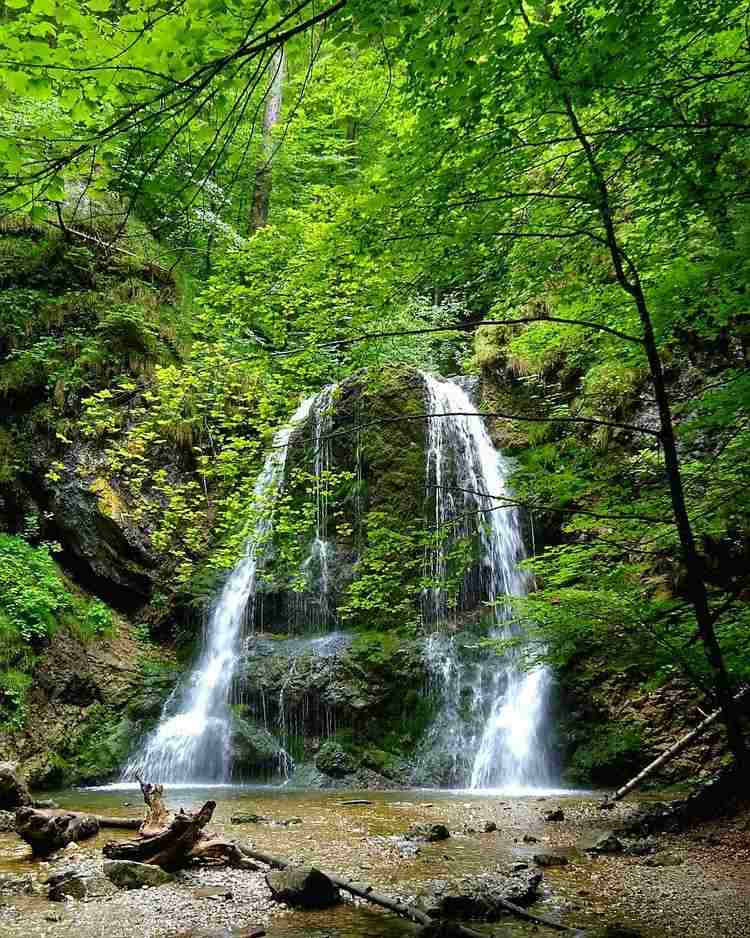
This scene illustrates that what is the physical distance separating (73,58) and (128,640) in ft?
37.9

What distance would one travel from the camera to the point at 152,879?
4391 millimetres

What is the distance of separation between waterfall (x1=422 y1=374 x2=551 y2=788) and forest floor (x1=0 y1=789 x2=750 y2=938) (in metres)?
2.73

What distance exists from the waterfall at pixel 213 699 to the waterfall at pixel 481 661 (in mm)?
2886

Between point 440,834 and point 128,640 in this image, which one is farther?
point 128,640

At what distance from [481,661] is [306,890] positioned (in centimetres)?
806

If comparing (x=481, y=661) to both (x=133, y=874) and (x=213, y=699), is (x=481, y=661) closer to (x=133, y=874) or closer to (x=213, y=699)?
(x=213, y=699)

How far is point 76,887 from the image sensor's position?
4203 mm

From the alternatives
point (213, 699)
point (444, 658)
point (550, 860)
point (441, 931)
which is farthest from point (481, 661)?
A: point (441, 931)

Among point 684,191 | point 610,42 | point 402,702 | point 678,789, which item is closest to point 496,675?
point 402,702

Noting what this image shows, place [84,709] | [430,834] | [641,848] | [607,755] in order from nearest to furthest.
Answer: [641,848]
[430,834]
[607,755]
[84,709]

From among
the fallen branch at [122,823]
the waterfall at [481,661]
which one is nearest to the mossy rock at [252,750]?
the waterfall at [481,661]

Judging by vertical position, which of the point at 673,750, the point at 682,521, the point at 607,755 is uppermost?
the point at 682,521

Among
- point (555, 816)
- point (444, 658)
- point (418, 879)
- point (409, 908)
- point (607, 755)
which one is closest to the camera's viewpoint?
point (409, 908)

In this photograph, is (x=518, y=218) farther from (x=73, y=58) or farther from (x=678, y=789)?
(x=678, y=789)
